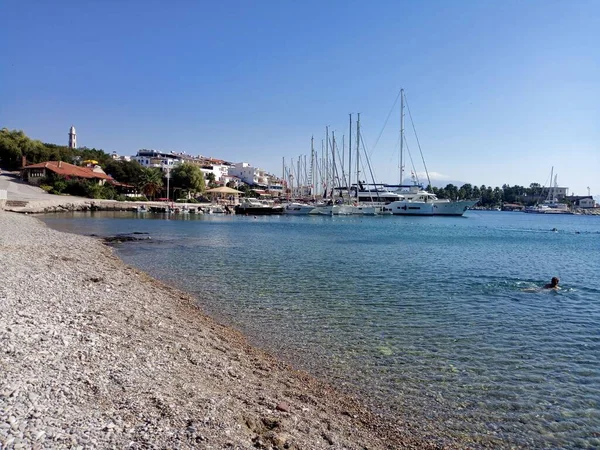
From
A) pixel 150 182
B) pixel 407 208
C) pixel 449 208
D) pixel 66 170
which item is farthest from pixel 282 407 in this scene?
pixel 449 208

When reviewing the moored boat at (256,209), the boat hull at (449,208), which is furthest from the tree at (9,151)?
the boat hull at (449,208)

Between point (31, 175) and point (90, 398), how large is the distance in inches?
3878

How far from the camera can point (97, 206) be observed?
7662 cm

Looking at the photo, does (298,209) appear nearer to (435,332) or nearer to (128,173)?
(128,173)

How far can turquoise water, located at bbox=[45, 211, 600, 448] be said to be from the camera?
7.61 metres

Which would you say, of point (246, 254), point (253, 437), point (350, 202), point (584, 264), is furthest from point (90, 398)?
point (350, 202)

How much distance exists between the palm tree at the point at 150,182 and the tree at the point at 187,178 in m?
3.87

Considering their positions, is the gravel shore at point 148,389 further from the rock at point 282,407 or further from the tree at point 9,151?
the tree at point 9,151

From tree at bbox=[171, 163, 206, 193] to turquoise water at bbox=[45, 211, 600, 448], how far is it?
8016cm

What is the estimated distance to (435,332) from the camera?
12.3 metres

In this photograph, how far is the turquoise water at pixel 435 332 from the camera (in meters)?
7.61

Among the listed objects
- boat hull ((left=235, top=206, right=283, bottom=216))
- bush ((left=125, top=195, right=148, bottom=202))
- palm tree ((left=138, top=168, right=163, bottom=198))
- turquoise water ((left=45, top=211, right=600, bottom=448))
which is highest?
palm tree ((left=138, top=168, right=163, bottom=198))

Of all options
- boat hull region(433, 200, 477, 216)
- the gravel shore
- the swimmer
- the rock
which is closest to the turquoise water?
the swimmer

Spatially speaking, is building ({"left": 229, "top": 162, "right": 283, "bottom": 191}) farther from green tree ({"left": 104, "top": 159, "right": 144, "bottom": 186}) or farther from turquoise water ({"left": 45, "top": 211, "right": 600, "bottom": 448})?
turquoise water ({"left": 45, "top": 211, "right": 600, "bottom": 448})
